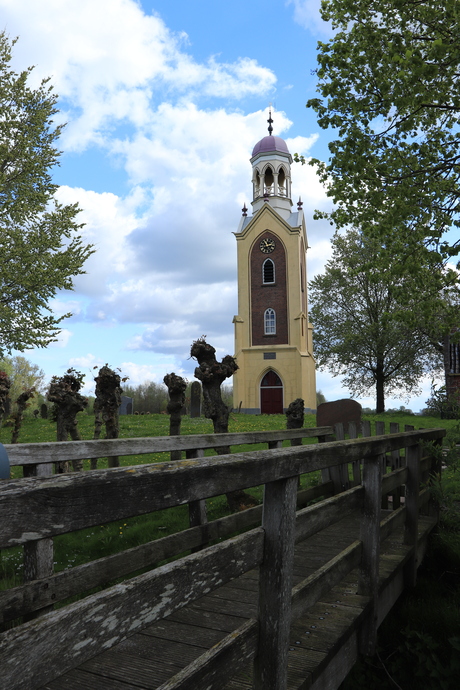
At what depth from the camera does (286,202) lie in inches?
1796

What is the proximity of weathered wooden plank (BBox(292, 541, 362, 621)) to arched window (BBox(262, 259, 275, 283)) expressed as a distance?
38.5 metres

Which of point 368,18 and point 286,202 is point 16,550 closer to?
point 368,18

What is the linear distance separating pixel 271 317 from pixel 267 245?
588 centimetres

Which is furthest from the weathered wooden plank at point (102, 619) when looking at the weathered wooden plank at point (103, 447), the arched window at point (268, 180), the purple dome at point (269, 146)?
the arched window at point (268, 180)

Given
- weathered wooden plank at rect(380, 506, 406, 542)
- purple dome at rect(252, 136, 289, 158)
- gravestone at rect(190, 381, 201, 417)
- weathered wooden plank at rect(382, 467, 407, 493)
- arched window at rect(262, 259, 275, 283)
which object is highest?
purple dome at rect(252, 136, 289, 158)

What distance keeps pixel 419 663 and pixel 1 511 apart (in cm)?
513

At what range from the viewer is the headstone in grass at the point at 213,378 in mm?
9836

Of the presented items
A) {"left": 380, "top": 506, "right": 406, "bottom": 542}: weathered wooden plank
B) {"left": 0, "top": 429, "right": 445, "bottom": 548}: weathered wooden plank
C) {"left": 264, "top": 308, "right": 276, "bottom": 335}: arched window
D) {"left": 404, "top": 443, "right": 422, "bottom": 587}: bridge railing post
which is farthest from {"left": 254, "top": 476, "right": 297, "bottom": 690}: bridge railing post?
{"left": 264, "top": 308, "right": 276, "bottom": 335}: arched window

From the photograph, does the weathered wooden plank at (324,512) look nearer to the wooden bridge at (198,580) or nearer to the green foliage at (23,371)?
the wooden bridge at (198,580)

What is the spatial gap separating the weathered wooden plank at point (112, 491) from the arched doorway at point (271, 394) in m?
38.3

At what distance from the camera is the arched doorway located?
133ft

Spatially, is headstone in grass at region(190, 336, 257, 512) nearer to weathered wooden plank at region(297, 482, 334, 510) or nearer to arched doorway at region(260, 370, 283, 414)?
weathered wooden plank at region(297, 482, 334, 510)

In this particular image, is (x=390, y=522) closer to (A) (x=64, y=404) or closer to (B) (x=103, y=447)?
(B) (x=103, y=447)

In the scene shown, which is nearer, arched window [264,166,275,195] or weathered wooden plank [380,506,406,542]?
weathered wooden plank [380,506,406,542]
